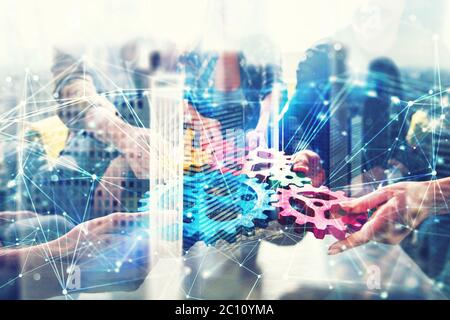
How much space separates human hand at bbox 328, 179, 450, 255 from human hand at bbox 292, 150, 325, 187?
185mm

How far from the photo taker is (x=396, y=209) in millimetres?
1829

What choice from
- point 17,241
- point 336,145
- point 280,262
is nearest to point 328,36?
point 336,145

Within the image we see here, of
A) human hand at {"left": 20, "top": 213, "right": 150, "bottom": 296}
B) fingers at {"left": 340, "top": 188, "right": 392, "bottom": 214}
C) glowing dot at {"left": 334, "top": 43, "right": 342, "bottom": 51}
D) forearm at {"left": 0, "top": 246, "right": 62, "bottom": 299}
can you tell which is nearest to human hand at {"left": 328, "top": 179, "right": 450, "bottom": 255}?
fingers at {"left": 340, "top": 188, "right": 392, "bottom": 214}

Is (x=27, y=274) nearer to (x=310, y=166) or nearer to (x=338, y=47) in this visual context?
(x=310, y=166)

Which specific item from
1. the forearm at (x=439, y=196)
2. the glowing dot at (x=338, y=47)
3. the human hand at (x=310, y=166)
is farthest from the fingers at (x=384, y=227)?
the glowing dot at (x=338, y=47)

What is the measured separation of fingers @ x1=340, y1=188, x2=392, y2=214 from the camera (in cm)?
183

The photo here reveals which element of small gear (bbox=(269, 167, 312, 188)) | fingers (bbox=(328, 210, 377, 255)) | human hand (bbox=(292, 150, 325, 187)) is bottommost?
fingers (bbox=(328, 210, 377, 255))

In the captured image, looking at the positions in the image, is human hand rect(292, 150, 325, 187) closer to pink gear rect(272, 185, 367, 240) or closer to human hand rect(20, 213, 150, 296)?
pink gear rect(272, 185, 367, 240)

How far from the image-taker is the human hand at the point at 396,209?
1819mm

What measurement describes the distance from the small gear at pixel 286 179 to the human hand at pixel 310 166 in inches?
0.9

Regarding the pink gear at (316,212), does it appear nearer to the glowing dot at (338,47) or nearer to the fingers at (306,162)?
the fingers at (306,162)

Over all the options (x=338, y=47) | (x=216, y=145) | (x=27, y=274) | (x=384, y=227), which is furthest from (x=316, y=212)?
(x=27, y=274)

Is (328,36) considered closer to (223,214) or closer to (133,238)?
(223,214)

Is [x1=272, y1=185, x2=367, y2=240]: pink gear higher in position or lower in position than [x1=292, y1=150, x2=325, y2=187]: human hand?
lower
